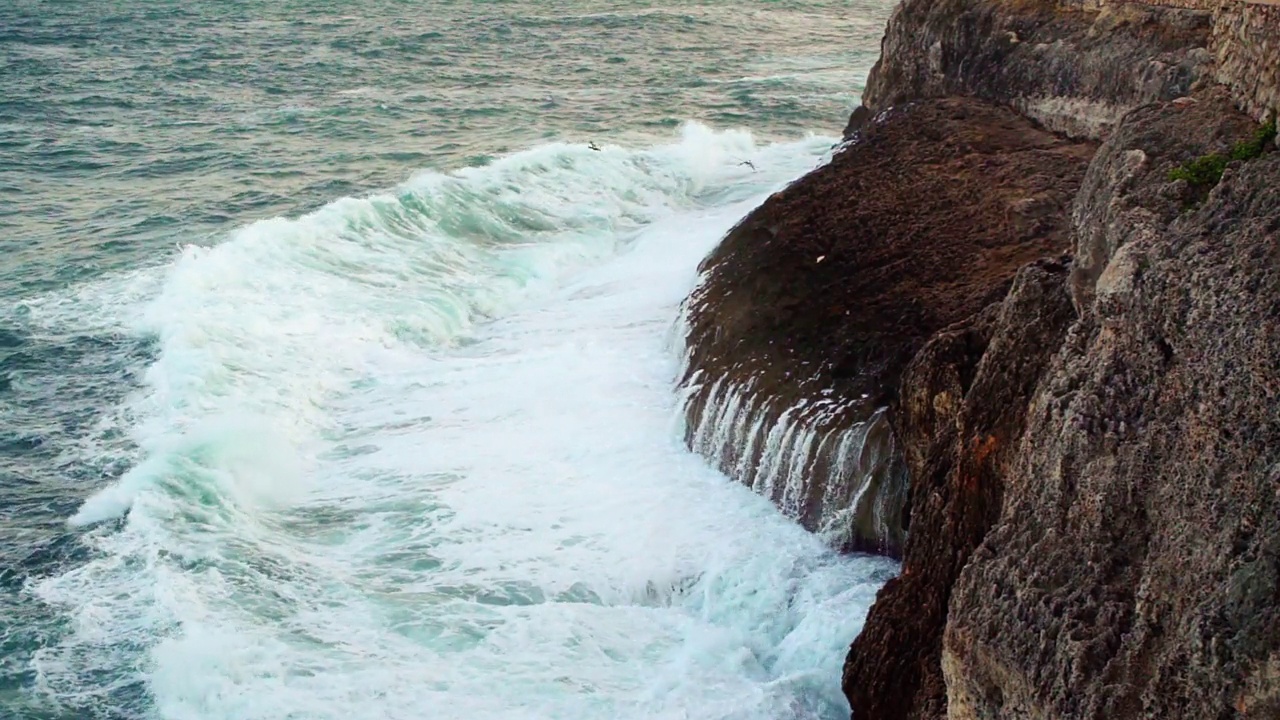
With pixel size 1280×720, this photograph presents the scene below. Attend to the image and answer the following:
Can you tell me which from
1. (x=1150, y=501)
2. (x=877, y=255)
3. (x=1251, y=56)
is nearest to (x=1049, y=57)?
(x=877, y=255)

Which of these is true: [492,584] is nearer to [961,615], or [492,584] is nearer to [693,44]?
[961,615]

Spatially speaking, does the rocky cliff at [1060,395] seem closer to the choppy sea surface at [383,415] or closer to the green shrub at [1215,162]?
the green shrub at [1215,162]

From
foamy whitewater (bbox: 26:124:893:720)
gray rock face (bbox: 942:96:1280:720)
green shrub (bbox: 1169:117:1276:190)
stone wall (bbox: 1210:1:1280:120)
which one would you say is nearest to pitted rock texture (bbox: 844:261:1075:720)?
gray rock face (bbox: 942:96:1280:720)

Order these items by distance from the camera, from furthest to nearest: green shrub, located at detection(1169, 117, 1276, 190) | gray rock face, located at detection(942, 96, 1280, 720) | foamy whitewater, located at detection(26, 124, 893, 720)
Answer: foamy whitewater, located at detection(26, 124, 893, 720), green shrub, located at detection(1169, 117, 1276, 190), gray rock face, located at detection(942, 96, 1280, 720)

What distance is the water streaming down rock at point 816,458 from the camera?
1300 cm

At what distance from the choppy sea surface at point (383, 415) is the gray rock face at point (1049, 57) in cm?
431

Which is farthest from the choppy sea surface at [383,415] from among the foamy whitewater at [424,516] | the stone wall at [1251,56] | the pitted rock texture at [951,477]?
the stone wall at [1251,56]

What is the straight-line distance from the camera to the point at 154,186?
28.4 metres

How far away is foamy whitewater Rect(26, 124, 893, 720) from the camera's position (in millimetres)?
12125

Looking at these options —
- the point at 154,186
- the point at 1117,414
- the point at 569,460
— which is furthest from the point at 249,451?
the point at 154,186

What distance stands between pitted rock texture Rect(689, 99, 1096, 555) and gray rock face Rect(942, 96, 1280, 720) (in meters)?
4.48

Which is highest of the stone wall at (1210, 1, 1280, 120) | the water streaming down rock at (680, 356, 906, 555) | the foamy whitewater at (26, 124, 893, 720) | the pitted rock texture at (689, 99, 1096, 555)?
the stone wall at (1210, 1, 1280, 120)

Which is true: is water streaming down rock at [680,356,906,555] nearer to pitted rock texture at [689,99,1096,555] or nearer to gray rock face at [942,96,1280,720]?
pitted rock texture at [689,99,1096,555]

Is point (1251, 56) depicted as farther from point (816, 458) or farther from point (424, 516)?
point (424, 516)
